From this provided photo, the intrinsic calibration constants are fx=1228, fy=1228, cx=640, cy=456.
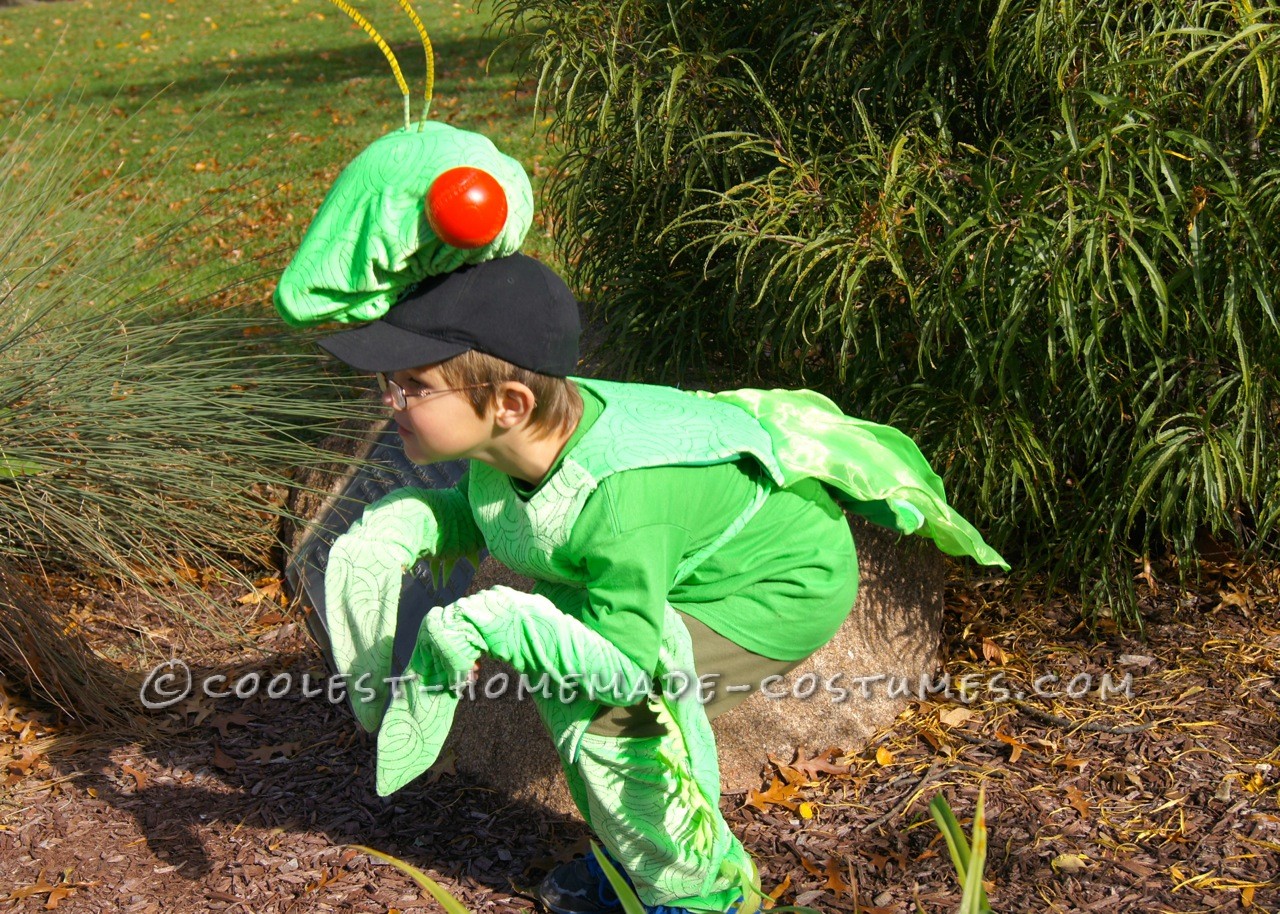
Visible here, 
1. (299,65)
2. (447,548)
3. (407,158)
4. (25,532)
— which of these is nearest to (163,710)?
(25,532)

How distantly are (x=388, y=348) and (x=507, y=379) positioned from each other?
202 mm

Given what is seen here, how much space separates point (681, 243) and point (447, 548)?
49.4 inches

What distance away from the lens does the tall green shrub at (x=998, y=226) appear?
2650mm

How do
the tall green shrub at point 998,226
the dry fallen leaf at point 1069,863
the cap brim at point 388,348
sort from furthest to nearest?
the tall green shrub at point 998,226 < the dry fallen leaf at point 1069,863 < the cap brim at point 388,348

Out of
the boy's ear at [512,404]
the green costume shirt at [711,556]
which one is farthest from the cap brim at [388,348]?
the green costume shirt at [711,556]

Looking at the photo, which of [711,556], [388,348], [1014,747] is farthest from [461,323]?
[1014,747]

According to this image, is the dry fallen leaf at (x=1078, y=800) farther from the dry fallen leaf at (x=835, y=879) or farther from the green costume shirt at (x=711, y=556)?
the green costume shirt at (x=711, y=556)

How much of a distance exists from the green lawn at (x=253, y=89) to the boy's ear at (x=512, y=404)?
2405mm

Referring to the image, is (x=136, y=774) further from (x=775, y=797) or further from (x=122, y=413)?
(x=775, y=797)

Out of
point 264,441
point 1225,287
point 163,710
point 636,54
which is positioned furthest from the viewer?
point 264,441

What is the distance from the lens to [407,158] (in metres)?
1.91

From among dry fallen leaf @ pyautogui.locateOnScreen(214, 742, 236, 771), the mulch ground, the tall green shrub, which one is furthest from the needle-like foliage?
the tall green shrub

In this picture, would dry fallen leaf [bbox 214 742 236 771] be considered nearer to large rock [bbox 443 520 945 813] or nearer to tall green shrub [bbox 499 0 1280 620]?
large rock [bbox 443 520 945 813]

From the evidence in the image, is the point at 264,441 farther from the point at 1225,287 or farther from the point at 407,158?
the point at 1225,287
